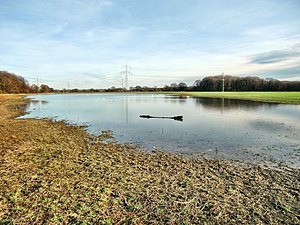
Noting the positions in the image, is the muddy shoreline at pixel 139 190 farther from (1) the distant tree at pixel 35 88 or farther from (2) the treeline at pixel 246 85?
(1) the distant tree at pixel 35 88

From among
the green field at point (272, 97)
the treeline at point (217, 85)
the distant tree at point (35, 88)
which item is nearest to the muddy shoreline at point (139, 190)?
the green field at point (272, 97)

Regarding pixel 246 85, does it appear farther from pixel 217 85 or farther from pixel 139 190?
pixel 139 190

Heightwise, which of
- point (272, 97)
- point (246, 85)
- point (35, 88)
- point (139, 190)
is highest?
point (246, 85)

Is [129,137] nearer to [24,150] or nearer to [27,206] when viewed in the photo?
[24,150]

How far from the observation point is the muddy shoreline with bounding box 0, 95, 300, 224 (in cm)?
462

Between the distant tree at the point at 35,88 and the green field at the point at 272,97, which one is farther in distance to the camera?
the distant tree at the point at 35,88

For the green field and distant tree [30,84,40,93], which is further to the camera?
distant tree [30,84,40,93]

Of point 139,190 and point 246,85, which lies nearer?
point 139,190

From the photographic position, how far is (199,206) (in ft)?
16.7

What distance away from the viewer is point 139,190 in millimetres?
5848

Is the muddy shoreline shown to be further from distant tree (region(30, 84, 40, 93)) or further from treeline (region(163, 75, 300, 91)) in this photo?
distant tree (region(30, 84, 40, 93))

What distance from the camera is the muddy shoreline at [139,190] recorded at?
4617 mm

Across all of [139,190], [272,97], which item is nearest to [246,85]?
[272,97]

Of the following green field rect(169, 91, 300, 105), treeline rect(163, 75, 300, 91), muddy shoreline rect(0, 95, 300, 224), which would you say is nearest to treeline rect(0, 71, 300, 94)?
treeline rect(163, 75, 300, 91)
